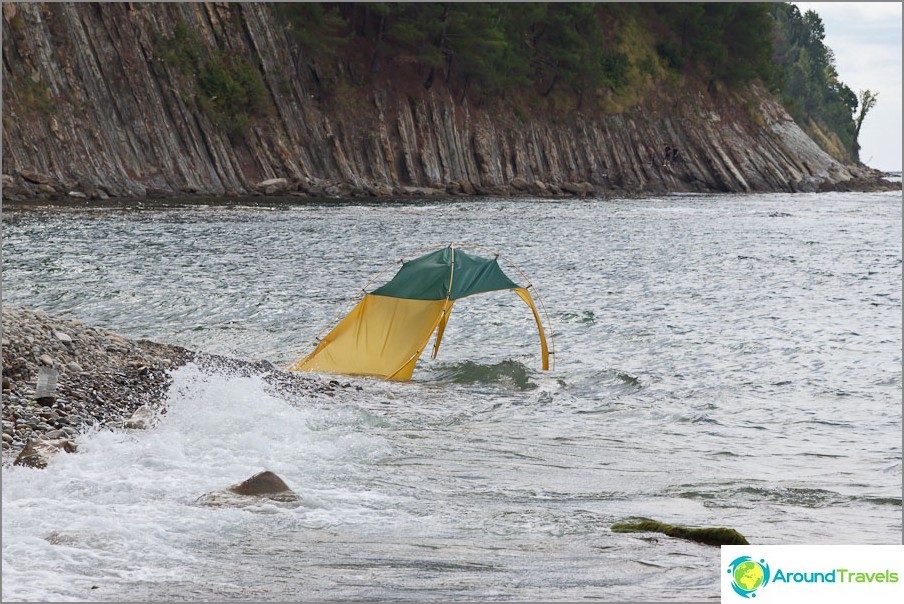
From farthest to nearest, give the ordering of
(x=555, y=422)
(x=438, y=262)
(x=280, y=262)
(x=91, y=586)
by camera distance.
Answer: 1. (x=280, y=262)
2. (x=438, y=262)
3. (x=555, y=422)
4. (x=91, y=586)

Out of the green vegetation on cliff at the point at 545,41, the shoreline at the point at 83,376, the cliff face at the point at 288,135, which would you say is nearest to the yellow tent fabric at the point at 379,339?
the shoreline at the point at 83,376

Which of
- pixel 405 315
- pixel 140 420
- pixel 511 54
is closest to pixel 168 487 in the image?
pixel 140 420

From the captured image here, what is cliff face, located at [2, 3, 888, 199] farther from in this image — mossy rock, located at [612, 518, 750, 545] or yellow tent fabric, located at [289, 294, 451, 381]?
mossy rock, located at [612, 518, 750, 545]

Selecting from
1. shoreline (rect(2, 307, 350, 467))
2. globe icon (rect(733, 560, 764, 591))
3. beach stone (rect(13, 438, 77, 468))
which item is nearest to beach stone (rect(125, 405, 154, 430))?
shoreline (rect(2, 307, 350, 467))

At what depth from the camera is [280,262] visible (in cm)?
2689

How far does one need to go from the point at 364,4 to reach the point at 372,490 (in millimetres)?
62440

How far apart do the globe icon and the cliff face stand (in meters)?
41.2

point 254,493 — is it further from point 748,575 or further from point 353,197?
point 353,197

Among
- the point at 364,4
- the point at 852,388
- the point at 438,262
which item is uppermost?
the point at 364,4

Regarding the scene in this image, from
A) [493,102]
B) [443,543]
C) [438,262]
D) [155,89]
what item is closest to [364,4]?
[493,102]

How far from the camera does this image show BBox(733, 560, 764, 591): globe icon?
498cm

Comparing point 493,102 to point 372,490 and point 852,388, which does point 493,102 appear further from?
point 372,490

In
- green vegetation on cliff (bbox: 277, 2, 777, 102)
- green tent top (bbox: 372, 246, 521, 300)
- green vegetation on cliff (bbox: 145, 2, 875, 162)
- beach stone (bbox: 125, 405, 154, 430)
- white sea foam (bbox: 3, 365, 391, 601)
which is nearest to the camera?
white sea foam (bbox: 3, 365, 391, 601)

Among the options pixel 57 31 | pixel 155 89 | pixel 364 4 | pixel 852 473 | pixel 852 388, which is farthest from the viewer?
pixel 364 4
